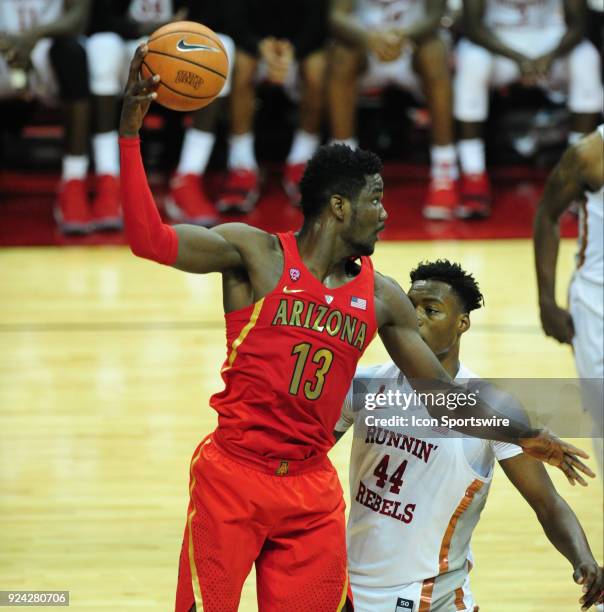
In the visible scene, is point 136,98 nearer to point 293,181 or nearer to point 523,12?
point 293,181

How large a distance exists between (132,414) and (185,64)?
8.62ft

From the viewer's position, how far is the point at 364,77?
9.05m

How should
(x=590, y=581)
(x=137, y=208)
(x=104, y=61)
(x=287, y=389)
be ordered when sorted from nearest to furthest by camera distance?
(x=137, y=208)
(x=287, y=389)
(x=590, y=581)
(x=104, y=61)

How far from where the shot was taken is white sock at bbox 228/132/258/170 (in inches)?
355

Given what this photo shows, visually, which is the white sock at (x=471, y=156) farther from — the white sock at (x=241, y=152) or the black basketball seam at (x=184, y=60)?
the black basketball seam at (x=184, y=60)

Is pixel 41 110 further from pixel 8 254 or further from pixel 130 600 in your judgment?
pixel 130 600

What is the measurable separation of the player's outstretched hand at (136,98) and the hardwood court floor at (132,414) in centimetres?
178

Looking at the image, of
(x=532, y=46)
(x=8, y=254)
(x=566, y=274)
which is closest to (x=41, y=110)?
(x=8, y=254)

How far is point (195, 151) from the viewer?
28.9 ft

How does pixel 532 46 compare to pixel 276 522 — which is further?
pixel 532 46

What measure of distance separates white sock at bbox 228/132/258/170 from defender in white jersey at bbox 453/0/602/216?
4.78 ft

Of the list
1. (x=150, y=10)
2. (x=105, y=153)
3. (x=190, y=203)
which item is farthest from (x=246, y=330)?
(x=150, y=10)

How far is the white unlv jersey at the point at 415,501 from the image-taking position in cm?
349

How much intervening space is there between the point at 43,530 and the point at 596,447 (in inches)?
77.9
